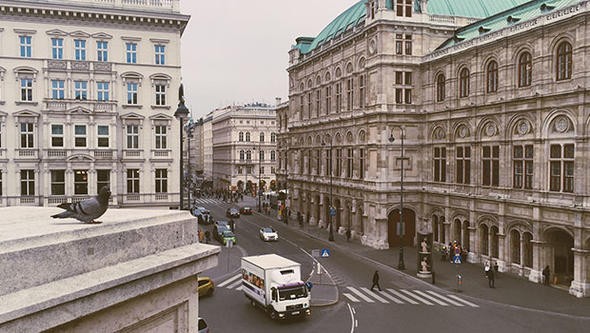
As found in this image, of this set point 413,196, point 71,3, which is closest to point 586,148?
point 413,196

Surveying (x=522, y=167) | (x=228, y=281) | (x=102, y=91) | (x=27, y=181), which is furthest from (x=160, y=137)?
(x=522, y=167)

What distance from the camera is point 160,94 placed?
4403cm

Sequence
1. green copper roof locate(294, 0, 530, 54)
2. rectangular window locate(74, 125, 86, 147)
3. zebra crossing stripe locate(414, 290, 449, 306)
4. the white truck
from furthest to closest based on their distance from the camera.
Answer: green copper roof locate(294, 0, 530, 54), rectangular window locate(74, 125, 86, 147), zebra crossing stripe locate(414, 290, 449, 306), the white truck

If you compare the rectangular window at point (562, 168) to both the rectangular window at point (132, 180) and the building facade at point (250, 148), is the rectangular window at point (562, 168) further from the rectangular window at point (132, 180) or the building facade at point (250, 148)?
the building facade at point (250, 148)

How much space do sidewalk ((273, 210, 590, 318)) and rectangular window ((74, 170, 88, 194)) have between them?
24.0 meters

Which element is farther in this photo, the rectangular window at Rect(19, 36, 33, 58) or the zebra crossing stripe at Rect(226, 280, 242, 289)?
the rectangular window at Rect(19, 36, 33, 58)

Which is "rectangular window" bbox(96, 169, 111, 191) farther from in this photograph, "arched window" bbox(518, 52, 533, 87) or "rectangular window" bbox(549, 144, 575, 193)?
"rectangular window" bbox(549, 144, 575, 193)

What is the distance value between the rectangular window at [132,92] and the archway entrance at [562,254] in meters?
33.2

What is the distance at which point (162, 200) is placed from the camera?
43.8 metres

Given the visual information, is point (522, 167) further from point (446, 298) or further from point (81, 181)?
point (81, 181)

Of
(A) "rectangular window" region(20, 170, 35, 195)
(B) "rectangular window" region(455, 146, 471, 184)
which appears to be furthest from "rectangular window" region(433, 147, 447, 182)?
(A) "rectangular window" region(20, 170, 35, 195)

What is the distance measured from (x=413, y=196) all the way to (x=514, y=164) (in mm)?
12842

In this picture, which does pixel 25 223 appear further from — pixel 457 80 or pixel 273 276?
pixel 457 80

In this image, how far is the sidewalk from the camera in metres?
30.1
